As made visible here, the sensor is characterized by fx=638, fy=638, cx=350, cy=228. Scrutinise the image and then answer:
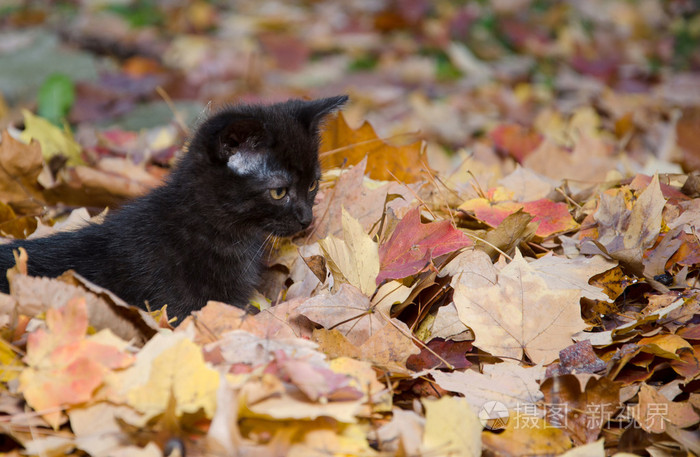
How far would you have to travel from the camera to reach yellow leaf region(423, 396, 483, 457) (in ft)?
4.66

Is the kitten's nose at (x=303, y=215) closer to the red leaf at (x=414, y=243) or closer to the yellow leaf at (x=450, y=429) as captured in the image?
the red leaf at (x=414, y=243)

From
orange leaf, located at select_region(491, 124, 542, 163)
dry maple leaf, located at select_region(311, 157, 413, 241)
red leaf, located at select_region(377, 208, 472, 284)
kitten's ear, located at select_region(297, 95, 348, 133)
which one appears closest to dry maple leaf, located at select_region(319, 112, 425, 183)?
dry maple leaf, located at select_region(311, 157, 413, 241)

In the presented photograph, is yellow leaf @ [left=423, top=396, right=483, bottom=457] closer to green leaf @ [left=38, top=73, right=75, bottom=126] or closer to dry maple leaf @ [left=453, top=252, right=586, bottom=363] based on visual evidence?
dry maple leaf @ [left=453, top=252, right=586, bottom=363]

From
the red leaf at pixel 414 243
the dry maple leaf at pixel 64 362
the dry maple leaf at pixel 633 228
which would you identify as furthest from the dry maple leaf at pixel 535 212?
the dry maple leaf at pixel 64 362

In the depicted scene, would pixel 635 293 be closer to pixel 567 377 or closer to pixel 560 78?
pixel 567 377

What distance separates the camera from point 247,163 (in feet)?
6.91

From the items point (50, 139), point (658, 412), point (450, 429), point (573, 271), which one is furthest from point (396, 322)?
point (50, 139)

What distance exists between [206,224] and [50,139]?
1357 mm

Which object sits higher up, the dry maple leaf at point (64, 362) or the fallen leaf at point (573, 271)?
the dry maple leaf at point (64, 362)

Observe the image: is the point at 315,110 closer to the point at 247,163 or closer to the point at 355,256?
the point at 247,163

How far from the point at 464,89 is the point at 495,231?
3781 mm

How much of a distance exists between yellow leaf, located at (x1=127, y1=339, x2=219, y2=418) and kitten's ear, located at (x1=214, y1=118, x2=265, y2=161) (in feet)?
2.52

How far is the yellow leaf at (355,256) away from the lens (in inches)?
74.9

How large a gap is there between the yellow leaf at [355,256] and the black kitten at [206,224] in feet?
1.01
